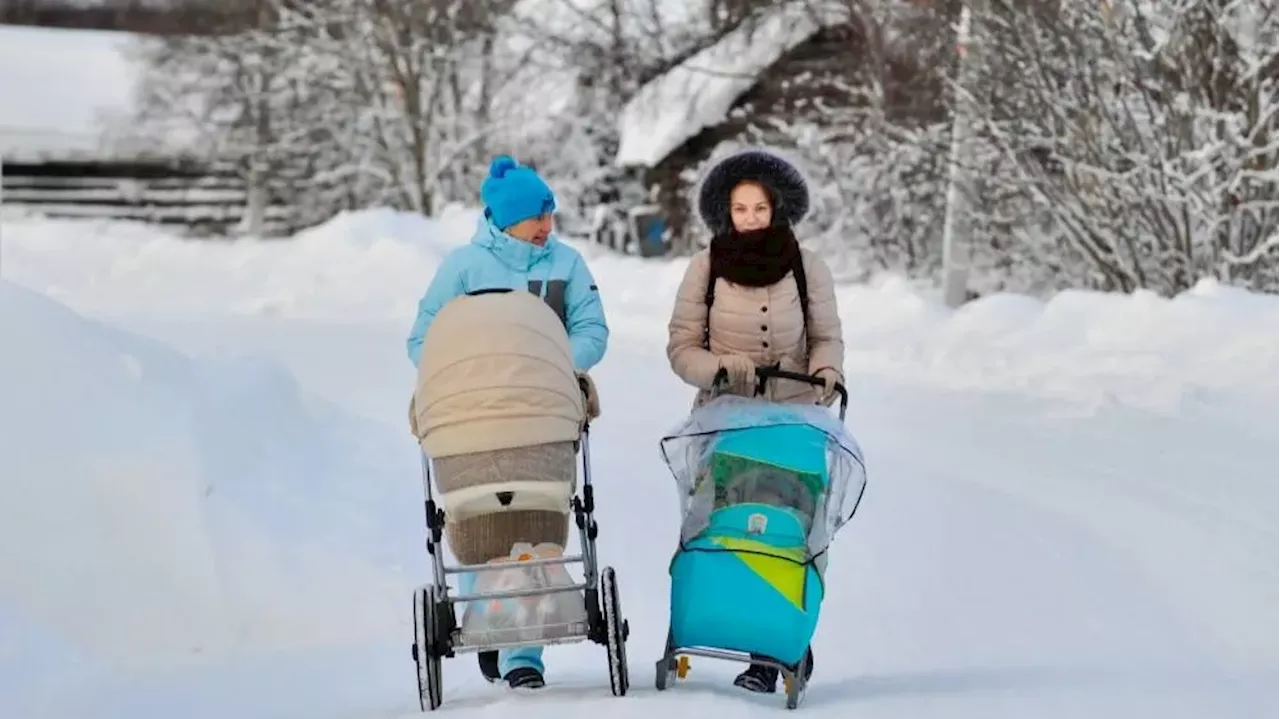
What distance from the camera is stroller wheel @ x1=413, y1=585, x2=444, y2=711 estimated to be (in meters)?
4.88

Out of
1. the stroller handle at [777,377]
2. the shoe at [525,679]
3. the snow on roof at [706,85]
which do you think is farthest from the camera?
the snow on roof at [706,85]

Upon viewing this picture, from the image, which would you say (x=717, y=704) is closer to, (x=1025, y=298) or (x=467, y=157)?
(x=1025, y=298)

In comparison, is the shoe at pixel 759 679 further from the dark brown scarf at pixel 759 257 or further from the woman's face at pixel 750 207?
the woman's face at pixel 750 207

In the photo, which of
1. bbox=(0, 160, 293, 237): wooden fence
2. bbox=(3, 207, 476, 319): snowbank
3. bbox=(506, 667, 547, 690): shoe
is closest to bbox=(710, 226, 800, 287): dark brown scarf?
bbox=(506, 667, 547, 690): shoe

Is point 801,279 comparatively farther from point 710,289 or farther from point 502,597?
point 502,597

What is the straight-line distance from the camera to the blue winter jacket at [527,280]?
5520 mm

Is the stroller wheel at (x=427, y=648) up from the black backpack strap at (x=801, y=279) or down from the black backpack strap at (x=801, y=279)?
down

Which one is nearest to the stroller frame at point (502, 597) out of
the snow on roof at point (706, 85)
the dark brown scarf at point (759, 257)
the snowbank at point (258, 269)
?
the dark brown scarf at point (759, 257)

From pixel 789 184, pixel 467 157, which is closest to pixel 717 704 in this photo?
pixel 789 184

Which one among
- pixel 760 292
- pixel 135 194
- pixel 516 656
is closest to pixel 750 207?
pixel 760 292

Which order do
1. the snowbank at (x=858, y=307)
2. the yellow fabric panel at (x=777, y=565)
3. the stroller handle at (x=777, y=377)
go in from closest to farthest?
the yellow fabric panel at (x=777, y=565) < the stroller handle at (x=777, y=377) < the snowbank at (x=858, y=307)

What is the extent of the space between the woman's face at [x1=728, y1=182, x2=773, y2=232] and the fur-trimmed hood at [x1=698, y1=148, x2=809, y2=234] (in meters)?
0.02

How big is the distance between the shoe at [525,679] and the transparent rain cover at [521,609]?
11.3 inches

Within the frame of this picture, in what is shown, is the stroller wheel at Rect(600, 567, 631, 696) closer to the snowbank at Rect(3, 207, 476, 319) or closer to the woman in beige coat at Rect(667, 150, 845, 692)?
the woman in beige coat at Rect(667, 150, 845, 692)
